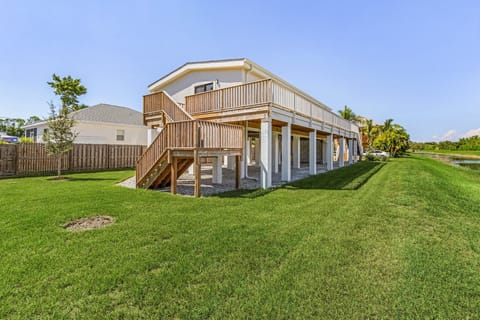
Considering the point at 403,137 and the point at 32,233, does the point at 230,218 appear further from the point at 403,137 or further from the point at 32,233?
the point at 403,137

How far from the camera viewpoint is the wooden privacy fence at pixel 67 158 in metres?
13.1

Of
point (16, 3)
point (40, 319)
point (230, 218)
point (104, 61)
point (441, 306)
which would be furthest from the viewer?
point (104, 61)

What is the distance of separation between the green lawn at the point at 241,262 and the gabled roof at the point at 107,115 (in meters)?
15.9

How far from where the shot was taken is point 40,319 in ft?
7.38

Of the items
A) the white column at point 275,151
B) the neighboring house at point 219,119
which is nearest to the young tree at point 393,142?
the neighboring house at point 219,119

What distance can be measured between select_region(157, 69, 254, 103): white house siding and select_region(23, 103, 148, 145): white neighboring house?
7049mm

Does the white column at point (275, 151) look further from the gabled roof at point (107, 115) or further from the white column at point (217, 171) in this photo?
the gabled roof at point (107, 115)

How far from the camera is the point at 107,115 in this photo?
71.0 ft

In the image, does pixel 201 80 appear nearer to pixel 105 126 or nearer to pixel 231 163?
pixel 231 163

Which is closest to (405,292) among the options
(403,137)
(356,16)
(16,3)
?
(356,16)

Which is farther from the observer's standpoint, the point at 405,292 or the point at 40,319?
the point at 405,292

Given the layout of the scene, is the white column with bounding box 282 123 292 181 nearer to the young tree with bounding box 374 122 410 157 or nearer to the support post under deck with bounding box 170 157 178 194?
the support post under deck with bounding box 170 157 178 194

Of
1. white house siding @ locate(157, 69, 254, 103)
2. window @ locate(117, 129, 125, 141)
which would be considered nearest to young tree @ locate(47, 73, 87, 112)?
window @ locate(117, 129, 125, 141)

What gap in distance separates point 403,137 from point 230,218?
127 feet
